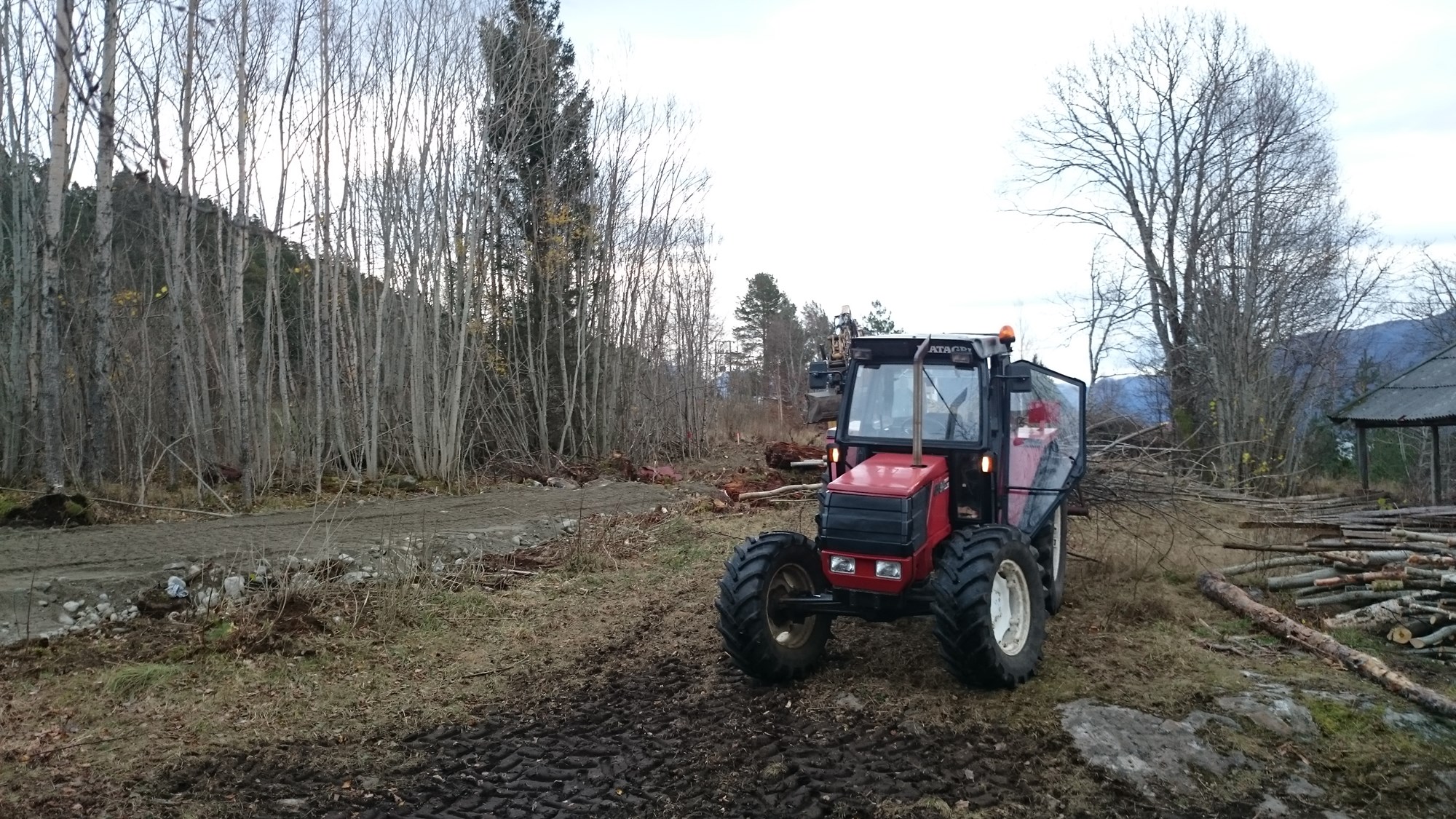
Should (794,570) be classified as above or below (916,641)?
above

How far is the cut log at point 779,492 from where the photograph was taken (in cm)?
1527

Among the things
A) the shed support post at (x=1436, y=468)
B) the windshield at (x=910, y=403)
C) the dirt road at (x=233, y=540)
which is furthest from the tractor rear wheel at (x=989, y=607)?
the shed support post at (x=1436, y=468)

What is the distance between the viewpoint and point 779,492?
1546 cm

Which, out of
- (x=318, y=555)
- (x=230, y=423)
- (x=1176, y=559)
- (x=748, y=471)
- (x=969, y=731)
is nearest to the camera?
(x=969, y=731)

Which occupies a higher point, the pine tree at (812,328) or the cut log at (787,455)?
the pine tree at (812,328)

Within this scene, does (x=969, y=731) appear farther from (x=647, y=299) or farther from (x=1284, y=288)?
(x=1284, y=288)

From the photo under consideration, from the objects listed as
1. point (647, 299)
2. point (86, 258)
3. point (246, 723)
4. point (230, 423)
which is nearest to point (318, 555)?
point (246, 723)

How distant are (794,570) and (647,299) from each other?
62.8ft

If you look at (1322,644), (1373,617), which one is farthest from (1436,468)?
(1322,644)

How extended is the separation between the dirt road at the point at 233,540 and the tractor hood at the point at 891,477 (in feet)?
15.7

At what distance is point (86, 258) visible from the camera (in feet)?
53.1

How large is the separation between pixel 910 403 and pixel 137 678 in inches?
201

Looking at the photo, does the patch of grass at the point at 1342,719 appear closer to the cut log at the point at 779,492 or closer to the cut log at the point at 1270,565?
the cut log at the point at 1270,565

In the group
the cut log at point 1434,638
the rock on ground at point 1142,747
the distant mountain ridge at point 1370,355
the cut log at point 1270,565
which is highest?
the distant mountain ridge at point 1370,355
